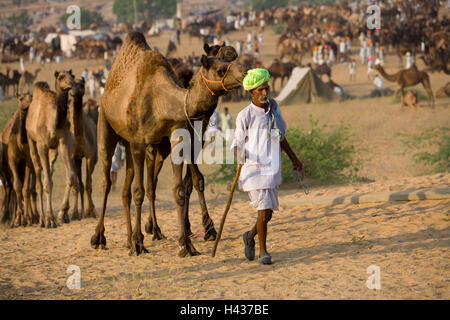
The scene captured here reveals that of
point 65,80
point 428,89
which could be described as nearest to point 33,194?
point 65,80

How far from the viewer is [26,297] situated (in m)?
5.50

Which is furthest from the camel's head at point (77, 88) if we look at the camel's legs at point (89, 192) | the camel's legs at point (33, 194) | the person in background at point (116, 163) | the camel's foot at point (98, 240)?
the person in background at point (116, 163)

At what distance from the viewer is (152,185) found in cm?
706

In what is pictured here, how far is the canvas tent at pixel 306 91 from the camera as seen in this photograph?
25.5 m

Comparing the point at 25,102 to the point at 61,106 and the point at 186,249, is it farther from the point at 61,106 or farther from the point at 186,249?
the point at 186,249

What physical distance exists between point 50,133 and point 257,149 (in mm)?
4492

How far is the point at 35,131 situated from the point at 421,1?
131ft

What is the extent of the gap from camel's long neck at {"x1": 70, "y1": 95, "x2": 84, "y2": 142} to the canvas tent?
1639 cm

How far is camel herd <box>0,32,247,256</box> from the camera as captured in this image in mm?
6285

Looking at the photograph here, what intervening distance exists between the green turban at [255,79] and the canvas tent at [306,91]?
65.0 ft

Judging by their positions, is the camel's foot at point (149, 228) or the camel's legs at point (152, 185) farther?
the camel's foot at point (149, 228)

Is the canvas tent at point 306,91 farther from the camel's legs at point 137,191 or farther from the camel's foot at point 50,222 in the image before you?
the camel's legs at point 137,191
